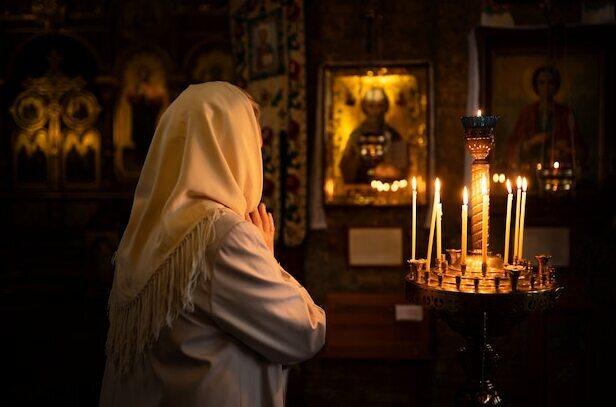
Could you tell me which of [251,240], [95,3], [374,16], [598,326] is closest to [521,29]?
[374,16]

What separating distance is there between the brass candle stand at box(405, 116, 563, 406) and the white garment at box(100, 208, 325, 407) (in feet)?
1.28

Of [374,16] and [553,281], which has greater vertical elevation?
[374,16]

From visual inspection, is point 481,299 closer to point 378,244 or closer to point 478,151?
point 478,151

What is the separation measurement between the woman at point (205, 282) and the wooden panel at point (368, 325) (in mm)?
2987

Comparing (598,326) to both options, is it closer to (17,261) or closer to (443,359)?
(443,359)

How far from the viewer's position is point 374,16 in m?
4.88

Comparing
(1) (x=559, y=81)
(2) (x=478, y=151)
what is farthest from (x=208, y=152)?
(1) (x=559, y=81)

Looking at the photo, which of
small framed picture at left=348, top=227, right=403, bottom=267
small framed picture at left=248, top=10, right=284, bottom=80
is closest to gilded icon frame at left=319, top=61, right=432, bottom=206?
small framed picture at left=348, top=227, right=403, bottom=267

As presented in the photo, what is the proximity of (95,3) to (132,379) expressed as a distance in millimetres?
6481

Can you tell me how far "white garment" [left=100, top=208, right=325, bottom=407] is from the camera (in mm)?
1908

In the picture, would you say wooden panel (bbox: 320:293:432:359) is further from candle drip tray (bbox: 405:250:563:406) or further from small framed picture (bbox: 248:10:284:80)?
candle drip tray (bbox: 405:250:563:406)

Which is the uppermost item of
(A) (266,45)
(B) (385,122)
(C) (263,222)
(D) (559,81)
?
(A) (266,45)

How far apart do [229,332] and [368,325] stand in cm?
328

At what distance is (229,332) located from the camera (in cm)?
194
